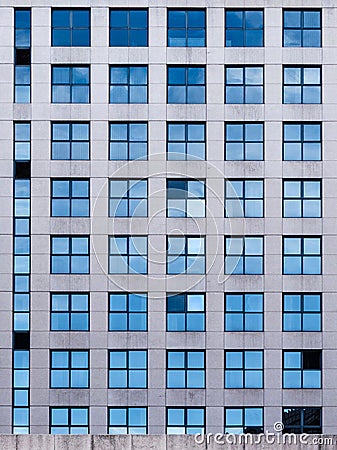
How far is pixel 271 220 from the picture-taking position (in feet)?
89.4

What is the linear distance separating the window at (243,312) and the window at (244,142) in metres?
5.68

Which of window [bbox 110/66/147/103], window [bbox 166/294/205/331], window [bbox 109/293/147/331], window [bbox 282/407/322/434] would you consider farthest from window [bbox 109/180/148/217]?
window [bbox 282/407/322/434]

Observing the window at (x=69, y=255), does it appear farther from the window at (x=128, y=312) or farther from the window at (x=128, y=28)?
the window at (x=128, y=28)

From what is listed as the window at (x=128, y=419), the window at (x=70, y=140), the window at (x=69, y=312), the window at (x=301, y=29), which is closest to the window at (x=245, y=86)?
the window at (x=301, y=29)

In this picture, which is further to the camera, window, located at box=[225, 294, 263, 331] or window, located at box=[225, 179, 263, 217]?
window, located at box=[225, 179, 263, 217]

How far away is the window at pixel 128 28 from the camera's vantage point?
27703 mm

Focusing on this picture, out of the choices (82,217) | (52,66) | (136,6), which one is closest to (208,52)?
(136,6)

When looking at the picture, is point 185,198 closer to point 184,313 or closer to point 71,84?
point 184,313

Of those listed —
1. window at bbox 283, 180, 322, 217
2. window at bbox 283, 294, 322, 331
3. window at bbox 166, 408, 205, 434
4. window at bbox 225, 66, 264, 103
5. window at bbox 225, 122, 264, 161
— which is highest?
window at bbox 225, 66, 264, 103

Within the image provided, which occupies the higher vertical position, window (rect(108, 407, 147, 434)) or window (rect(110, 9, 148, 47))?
window (rect(110, 9, 148, 47))

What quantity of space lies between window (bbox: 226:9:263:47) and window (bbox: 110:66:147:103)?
3855 mm

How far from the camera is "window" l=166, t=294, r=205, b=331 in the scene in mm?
26984

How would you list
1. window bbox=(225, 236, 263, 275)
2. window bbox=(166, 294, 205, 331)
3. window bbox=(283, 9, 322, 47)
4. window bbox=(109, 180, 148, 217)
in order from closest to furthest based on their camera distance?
window bbox=(166, 294, 205, 331), window bbox=(225, 236, 263, 275), window bbox=(109, 180, 148, 217), window bbox=(283, 9, 322, 47)

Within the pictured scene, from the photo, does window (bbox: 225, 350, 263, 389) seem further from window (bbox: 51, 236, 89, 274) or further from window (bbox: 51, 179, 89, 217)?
window (bbox: 51, 179, 89, 217)
